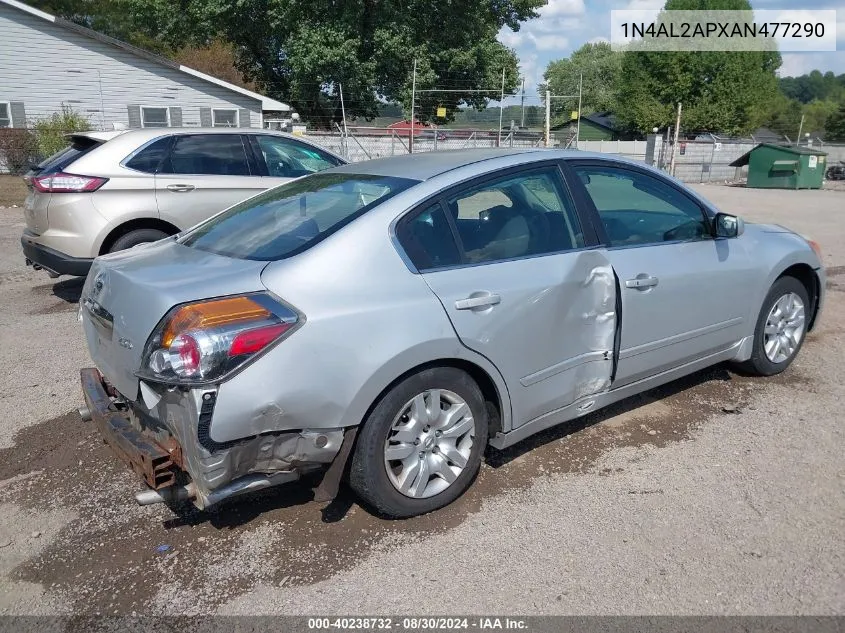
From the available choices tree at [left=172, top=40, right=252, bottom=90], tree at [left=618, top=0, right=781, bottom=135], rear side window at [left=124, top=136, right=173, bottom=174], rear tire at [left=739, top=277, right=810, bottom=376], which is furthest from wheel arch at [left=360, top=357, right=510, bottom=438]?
tree at [left=618, top=0, right=781, bottom=135]

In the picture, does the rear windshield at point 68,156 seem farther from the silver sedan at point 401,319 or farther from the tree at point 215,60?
the tree at point 215,60

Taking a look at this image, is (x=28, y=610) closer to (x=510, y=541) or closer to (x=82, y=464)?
(x=82, y=464)

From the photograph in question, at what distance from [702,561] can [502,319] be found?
1298 mm

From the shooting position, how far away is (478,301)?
3.11 m

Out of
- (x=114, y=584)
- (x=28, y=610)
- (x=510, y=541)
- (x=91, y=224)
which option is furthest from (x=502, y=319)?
(x=91, y=224)

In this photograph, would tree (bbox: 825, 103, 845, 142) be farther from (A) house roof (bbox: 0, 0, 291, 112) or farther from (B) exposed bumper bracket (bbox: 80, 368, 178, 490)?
(B) exposed bumper bracket (bbox: 80, 368, 178, 490)

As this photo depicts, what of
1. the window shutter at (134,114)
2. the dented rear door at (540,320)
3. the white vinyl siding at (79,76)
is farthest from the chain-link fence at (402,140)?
the dented rear door at (540,320)

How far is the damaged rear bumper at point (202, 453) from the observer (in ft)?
8.48

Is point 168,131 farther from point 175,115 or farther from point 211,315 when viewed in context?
point 175,115

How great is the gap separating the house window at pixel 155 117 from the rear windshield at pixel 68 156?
1877cm

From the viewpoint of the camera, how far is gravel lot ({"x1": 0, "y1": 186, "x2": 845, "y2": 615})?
2.66 m

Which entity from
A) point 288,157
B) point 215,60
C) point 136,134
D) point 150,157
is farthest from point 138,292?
point 215,60

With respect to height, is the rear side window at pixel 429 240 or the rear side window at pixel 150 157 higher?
the rear side window at pixel 150 157

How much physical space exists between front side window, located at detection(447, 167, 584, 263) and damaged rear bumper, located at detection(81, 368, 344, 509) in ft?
3.90
